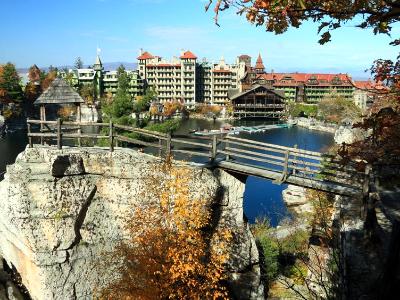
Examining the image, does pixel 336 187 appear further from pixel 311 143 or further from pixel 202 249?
pixel 311 143

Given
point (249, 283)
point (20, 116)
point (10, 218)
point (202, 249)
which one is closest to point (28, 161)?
point (10, 218)

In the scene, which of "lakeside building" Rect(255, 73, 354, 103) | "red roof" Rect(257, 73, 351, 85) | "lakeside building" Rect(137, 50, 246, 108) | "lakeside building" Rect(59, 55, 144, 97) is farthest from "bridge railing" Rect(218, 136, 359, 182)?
"red roof" Rect(257, 73, 351, 85)

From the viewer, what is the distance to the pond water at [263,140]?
35906mm

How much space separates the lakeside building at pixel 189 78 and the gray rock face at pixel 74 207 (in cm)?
9312

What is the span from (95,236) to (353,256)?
33.4ft

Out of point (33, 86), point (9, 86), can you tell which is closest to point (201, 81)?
point (33, 86)

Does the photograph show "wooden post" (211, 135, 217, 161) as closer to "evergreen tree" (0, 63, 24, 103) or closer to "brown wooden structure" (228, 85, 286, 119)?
"evergreen tree" (0, 63, 24, 103)

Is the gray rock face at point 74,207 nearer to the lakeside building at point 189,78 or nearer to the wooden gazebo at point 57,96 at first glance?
the wooden gazebo at point 57,96

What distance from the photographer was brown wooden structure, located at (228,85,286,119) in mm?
100188

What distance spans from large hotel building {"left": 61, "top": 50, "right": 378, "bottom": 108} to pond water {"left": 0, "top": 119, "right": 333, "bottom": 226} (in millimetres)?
14805

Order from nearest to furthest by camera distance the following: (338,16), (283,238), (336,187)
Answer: (338,16), (336,187), (283,238)

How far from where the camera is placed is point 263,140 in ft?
234

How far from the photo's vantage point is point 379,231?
23.2ft

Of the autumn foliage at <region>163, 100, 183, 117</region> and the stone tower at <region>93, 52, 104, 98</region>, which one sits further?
the stone tower at <region>93, 52, 104, 98</region>
